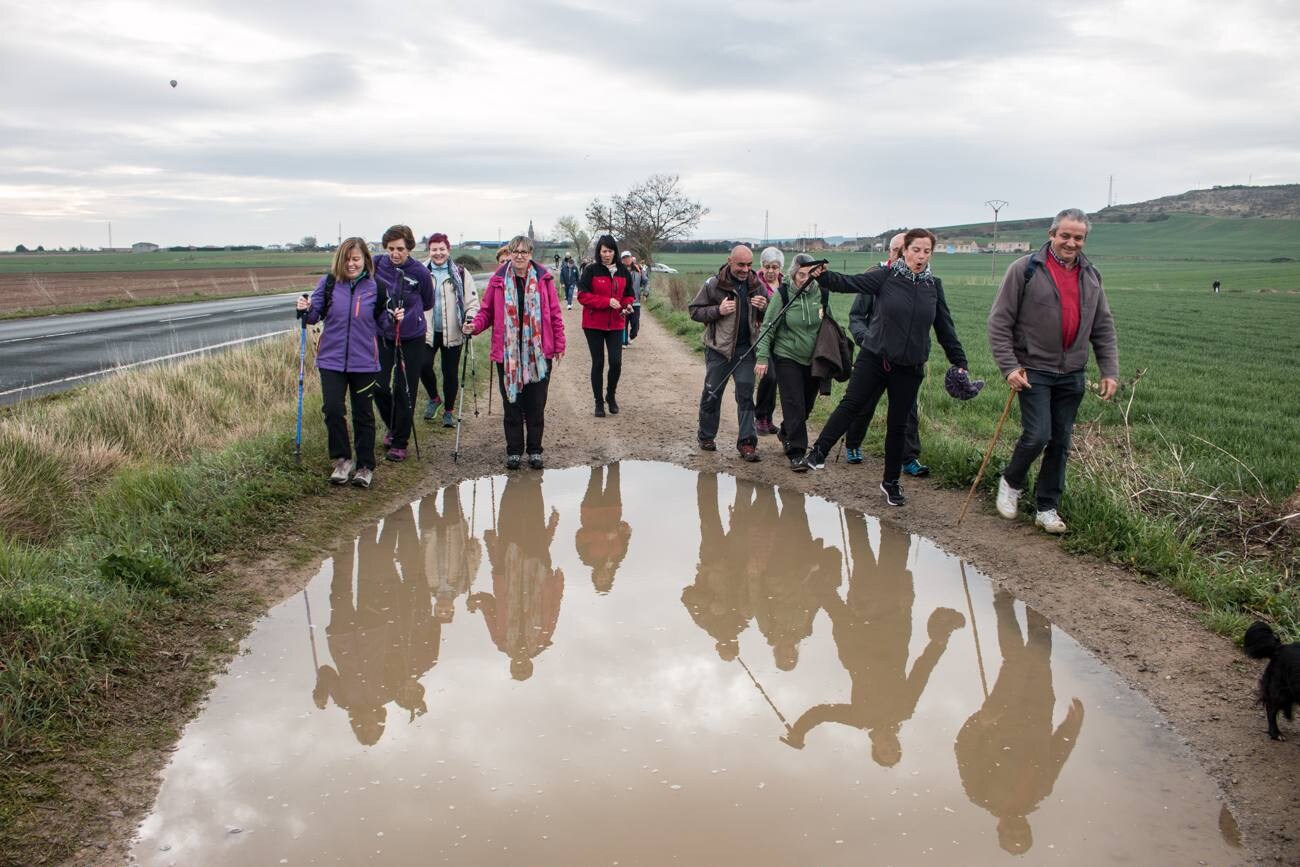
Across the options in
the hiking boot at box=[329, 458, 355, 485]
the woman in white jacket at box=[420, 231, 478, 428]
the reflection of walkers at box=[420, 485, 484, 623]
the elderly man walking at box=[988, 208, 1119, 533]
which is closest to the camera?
the reflection of walkers at box=[420, 485, 484, 623]

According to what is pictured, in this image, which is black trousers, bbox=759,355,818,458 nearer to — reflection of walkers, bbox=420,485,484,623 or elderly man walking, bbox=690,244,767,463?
elderly man walking, bbox=690,244,767,463

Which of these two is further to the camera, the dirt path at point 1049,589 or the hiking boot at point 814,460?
the hiking boot at point 814,460

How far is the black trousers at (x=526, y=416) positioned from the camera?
8.42 m

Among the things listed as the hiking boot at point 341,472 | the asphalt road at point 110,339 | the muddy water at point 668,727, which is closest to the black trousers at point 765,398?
the muddy water at point 668,727

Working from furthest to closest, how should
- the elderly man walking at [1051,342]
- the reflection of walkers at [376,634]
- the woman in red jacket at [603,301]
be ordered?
the woman in red jacket at [603,301] < the elderly man walking at [1051,342] < the reflection of walkers at [376,634]

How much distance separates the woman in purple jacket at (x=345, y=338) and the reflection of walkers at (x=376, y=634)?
4.01 feet

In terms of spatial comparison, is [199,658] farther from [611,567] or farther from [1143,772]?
[1143,772]

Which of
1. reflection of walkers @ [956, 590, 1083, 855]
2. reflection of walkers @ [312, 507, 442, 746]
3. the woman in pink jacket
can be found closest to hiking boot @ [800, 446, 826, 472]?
the woman in pink jacket

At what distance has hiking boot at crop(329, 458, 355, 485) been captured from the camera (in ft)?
24.5

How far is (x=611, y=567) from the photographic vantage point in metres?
6.04

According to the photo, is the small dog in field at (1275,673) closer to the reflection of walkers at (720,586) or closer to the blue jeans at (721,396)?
the reflection of walkers at (720,586)

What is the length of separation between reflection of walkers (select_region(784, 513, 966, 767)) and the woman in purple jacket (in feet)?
12.9

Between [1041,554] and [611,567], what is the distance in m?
2.85

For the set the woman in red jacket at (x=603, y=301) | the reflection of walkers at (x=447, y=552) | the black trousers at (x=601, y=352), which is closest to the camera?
the reflection of walkers at (x=447, y=552)
